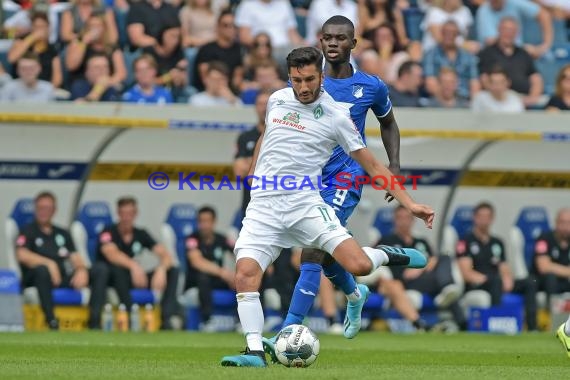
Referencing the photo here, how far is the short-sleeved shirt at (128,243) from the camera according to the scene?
1606 centimetres

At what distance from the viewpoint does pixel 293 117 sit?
918cm

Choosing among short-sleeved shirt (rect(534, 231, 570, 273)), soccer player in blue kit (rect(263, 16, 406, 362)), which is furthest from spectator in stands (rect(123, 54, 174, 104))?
soccer player in blue kit (rect(263, 16, 406, 362))

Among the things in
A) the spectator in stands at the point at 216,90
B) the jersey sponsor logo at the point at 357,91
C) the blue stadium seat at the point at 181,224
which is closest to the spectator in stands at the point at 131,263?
the blue stadium seat at the point at 181,224

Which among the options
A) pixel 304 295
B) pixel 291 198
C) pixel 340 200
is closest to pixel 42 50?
pixel 340 200

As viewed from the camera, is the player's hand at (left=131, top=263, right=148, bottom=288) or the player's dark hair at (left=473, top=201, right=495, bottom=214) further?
the player's dark hair at (left=473, top=201, right=495, bottom=214)

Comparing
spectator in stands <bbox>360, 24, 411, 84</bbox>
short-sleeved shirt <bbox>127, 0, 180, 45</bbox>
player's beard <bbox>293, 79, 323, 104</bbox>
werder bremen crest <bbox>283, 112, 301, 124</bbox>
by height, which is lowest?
spectator in stands <bbox>360, 24, 411, 84</bbox>

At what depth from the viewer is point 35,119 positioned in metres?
15.5

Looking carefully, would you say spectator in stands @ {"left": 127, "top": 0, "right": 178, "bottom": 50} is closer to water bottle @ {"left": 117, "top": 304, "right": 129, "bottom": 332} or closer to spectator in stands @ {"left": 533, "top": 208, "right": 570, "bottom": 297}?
water bottle @ {"left": 117, "top": 304, "right": 129, "bottom": 332}

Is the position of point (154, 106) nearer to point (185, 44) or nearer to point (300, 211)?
point (185, 44)

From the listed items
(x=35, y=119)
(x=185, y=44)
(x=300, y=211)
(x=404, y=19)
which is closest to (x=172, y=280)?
(x=35, y=119)

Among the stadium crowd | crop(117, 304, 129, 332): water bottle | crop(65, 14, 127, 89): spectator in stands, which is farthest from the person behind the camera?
crop(65, 14, 127, 89): spectator in stands

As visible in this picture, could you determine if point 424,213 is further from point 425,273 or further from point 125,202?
point 425,273

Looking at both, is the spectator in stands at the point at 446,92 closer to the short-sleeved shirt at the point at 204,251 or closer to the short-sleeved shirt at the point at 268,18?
the short-sleeved shirt at the point at 268,18

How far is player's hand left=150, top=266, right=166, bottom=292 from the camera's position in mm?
16047
